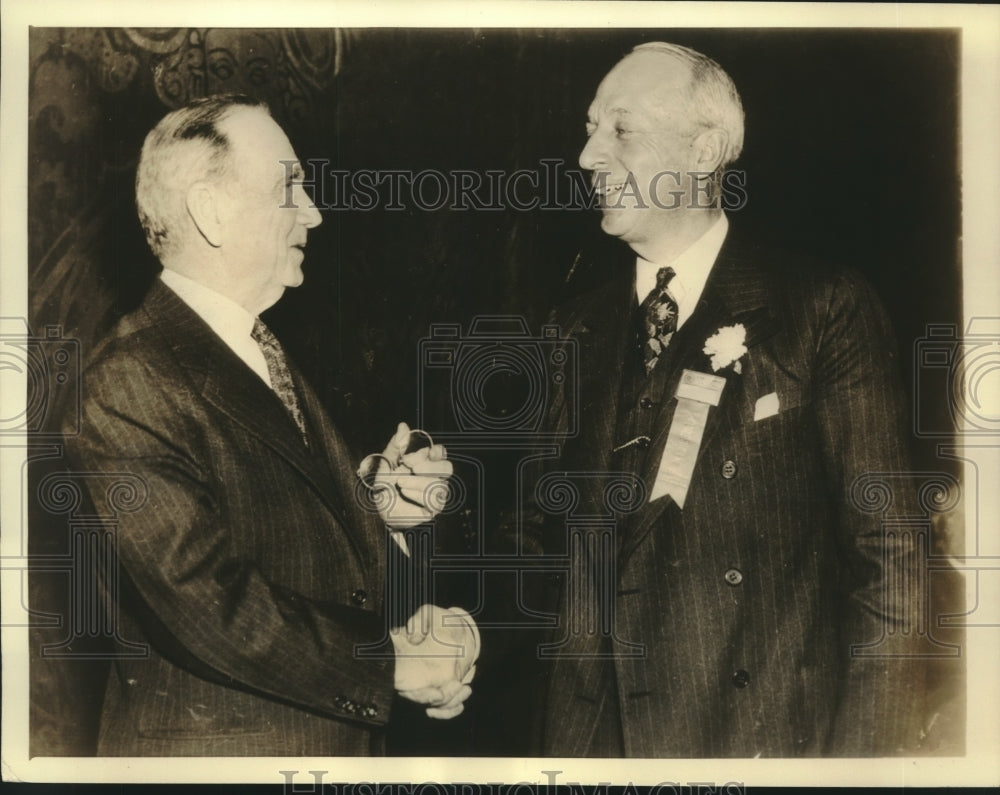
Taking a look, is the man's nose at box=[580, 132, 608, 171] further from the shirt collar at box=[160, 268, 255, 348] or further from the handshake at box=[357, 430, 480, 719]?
the shirt collar at box=[160, 268, 255, 348]

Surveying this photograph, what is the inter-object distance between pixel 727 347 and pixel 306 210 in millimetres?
1329

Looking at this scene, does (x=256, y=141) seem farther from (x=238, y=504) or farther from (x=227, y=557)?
(x=227, y=557)

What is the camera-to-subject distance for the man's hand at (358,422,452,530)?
11.0ft

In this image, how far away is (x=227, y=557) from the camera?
3.26 metres

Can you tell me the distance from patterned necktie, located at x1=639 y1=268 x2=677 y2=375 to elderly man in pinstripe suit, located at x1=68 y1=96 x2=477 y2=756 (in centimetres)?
70

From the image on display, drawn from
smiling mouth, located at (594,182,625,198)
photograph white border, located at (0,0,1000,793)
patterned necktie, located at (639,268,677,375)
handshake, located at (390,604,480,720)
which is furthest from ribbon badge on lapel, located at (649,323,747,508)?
photograph white border, located at (0,0,1000,793)

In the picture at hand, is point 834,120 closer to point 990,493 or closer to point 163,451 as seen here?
point 990,493

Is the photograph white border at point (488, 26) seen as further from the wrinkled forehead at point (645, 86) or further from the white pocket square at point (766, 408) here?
the white pocket square at point (766, 408)

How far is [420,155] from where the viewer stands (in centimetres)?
339

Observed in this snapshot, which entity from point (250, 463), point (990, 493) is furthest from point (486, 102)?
point (990, 493)

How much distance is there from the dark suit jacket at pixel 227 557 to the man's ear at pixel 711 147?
1.37 metres

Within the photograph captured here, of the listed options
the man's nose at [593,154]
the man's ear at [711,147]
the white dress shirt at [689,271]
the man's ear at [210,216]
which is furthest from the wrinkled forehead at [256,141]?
the man's ear at [711,147]

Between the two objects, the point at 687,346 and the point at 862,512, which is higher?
the point at 687,346

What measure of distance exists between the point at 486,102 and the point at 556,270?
1.81 feet
